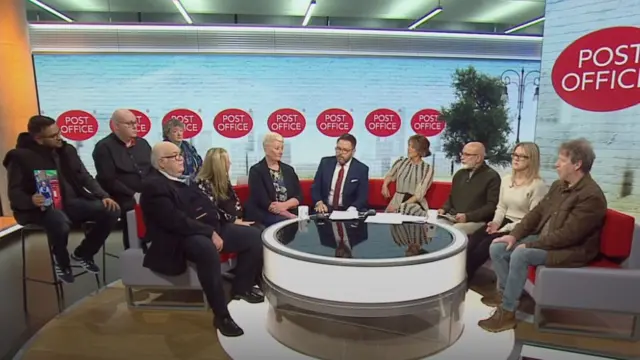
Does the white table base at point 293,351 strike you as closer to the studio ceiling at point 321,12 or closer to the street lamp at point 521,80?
the studio ceiling at point 321,12

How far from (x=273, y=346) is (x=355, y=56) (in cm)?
458

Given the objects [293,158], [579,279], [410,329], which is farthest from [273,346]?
[293,158]

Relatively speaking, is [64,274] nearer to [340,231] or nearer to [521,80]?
[340,231]

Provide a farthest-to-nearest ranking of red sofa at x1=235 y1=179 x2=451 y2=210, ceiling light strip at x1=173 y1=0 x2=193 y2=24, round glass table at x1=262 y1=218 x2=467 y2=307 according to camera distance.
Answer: ceiling light strip at x1=173 y1=0 x2=193 y2=24, red sofa at x1=235 y1=179 x2=451 y2=210, round glass table at x1=262 y1=218 x2=467 y2=307

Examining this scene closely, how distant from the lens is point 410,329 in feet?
9.39

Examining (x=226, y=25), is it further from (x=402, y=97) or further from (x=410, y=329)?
(x=410, y=329)

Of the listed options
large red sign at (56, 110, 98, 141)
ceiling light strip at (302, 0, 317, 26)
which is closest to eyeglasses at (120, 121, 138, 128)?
large red sign at (56, 110, 98, 141)

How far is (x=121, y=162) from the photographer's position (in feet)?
12.5

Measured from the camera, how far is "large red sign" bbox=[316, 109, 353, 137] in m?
6.48

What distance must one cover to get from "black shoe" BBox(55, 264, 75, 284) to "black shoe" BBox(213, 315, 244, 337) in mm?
1506

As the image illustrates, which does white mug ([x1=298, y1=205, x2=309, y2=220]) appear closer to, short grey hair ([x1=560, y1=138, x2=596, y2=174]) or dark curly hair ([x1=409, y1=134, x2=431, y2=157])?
dark curly hair ([x1=409, y1=134, x2=431, y2=157])

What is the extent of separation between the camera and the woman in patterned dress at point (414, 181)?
13.2 ft

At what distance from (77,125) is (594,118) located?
6.48 m

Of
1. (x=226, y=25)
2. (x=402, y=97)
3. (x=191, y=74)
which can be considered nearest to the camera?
(x=226, y=25)
